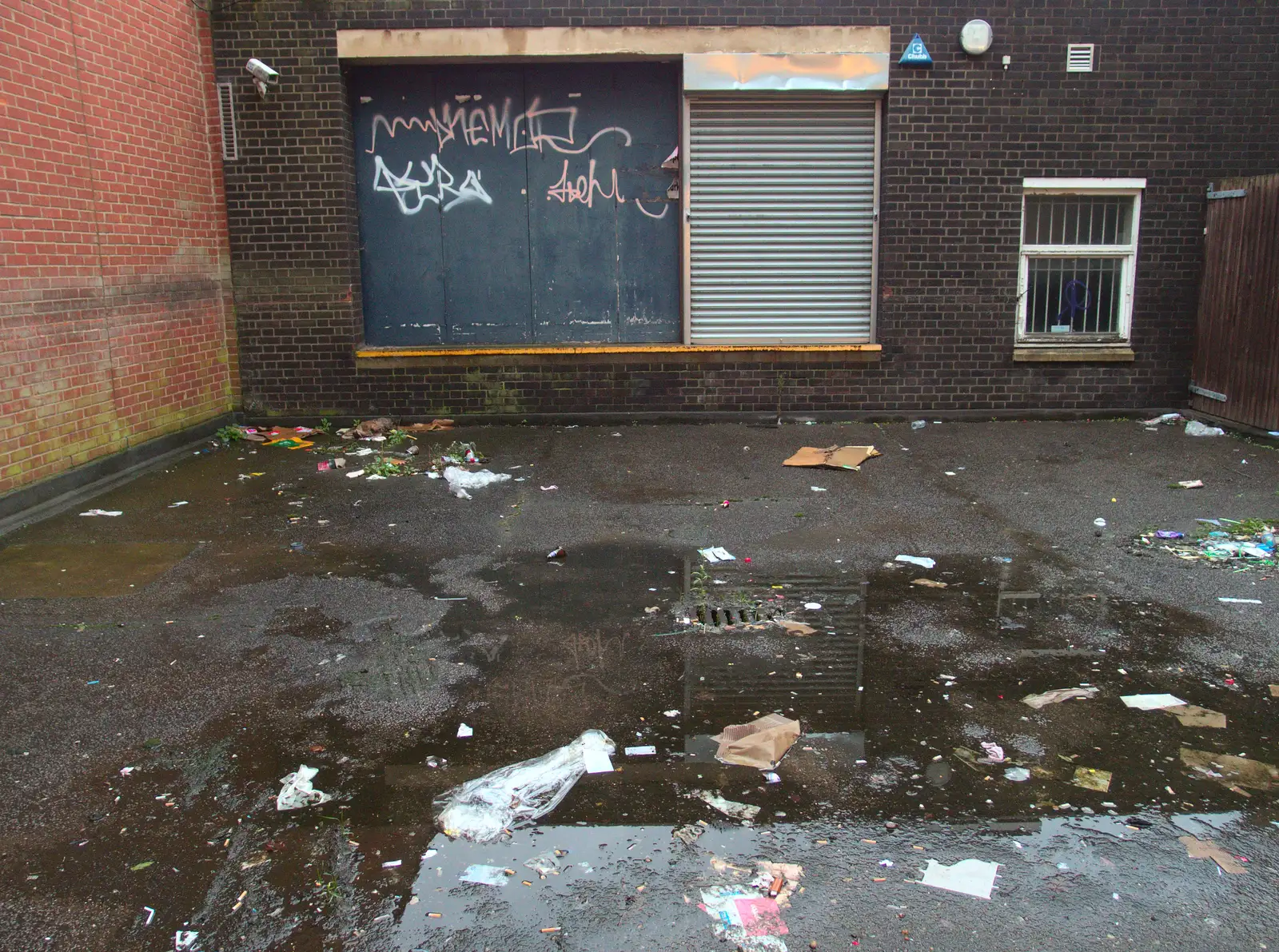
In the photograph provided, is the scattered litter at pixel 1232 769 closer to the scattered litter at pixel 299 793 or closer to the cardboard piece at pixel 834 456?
the scattered litter at pixel 299 793

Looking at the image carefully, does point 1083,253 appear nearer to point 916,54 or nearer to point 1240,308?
point 1240,308

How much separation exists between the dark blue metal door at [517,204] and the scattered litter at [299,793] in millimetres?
7065

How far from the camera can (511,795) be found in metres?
3.42

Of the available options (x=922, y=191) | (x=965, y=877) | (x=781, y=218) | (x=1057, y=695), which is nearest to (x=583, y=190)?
(x=781, y=218)

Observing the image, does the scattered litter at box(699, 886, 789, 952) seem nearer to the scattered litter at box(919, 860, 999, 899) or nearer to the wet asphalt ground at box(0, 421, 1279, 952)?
the wet asphalt ground at box(0, 421, 1279, 952)

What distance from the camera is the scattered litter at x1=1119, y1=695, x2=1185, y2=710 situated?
4.01m

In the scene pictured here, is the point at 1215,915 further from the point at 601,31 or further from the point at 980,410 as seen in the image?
the point at 601,31

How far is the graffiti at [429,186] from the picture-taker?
32.6 ft

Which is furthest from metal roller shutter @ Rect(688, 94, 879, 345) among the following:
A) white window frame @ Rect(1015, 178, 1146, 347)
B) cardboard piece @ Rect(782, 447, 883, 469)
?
cardboard piece @ Rect(782, 447, 883, 469)

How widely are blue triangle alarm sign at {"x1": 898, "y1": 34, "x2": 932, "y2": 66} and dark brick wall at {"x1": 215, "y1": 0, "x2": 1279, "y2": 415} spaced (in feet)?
0.36

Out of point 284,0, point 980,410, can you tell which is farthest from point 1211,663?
point 284,0

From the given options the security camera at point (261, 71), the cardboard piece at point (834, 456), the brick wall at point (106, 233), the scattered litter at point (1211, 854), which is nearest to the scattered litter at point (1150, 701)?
the scattered litter at point (1211, 854)

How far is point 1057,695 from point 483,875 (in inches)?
95.9

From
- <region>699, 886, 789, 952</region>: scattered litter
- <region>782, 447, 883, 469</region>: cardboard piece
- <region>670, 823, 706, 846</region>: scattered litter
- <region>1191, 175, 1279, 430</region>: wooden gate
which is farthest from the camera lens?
<region>1191, 175, 1279, 430</region>: wooden gate
